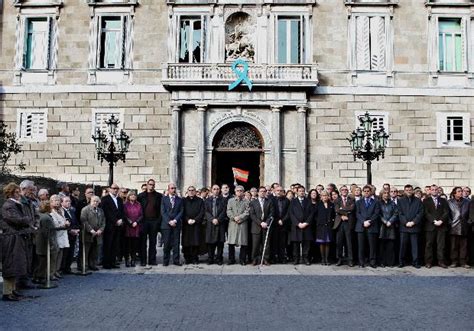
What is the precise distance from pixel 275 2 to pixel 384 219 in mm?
13832

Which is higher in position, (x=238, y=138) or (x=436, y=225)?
(x=238, y=138)

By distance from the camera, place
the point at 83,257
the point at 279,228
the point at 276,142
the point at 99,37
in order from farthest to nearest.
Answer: the point at 99,37, the point at 276,142, the point at 279,228, the point at 83,257

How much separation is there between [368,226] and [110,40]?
53.4 ft

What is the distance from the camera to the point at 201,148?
2366cm

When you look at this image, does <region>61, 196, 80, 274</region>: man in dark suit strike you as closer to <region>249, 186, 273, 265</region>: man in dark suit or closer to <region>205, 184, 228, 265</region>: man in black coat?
<region>205, 184, 228, 265</region>: man in black coat

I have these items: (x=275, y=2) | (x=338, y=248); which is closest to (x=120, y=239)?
(x=338, y=248)

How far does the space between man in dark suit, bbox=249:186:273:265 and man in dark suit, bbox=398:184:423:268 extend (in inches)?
138

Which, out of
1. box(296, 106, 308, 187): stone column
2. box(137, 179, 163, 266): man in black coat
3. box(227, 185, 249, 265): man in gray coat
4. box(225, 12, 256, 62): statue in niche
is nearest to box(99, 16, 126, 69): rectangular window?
box(225, 12, 256, 62): statue in niche

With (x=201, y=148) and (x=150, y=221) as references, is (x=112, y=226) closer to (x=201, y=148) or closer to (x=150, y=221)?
(x=150, y=221)

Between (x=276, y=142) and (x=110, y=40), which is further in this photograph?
(x=110, y=40)

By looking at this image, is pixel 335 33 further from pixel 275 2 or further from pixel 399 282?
pixel 399 282

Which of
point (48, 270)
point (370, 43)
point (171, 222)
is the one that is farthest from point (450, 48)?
point (48, 270)

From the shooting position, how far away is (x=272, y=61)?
2439 centimetres

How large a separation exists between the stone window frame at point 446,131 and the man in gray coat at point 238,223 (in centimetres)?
1311
